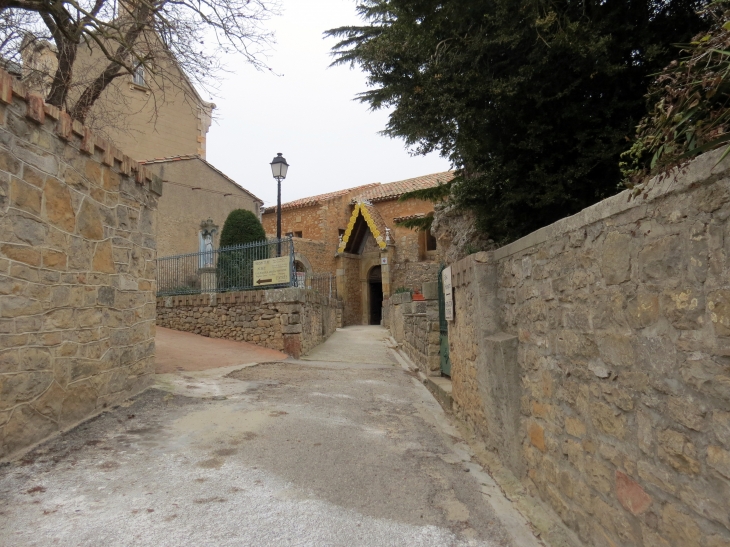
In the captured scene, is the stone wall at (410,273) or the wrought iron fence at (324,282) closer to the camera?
the wrought iron fence at (324,282)

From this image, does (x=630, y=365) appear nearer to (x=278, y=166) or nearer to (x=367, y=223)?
(x=278, y=166)

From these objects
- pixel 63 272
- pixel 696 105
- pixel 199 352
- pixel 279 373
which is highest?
pixel 696 105

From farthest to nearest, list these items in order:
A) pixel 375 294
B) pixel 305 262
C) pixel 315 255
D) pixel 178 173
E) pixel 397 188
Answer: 1. pixel 375 294
2. pixel 397 188
3. pixel 315 255
4. pixel 305 262
5. pixel 178 173

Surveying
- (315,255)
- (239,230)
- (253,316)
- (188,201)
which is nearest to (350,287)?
(315,255)

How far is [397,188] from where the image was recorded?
27016 millimetres

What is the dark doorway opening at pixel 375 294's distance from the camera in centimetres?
2647

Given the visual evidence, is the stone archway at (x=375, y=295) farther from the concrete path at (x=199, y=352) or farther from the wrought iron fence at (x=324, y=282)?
the concrete path at (x=199, y=352)

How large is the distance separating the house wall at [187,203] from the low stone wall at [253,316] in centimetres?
353

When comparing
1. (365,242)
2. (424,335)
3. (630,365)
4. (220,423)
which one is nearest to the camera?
(630,365)

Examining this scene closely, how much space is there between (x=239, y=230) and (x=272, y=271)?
134 inches

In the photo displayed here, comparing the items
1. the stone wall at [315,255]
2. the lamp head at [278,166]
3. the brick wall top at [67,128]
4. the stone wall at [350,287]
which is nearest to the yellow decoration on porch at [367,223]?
the stone wall at [350,287]

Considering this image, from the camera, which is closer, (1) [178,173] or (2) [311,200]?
(1) [178,173]

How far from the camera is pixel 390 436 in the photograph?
5094 millimetres

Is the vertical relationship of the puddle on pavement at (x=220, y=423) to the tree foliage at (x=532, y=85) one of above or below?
below
